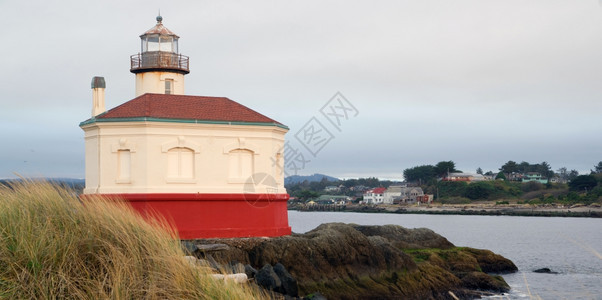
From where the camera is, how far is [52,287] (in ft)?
25.0

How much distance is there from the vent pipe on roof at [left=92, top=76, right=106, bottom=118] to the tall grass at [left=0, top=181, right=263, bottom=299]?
11.3m

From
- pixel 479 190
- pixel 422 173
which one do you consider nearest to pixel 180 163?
pixel 479 190

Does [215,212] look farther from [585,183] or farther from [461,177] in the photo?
[461,177]

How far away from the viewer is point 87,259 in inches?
326

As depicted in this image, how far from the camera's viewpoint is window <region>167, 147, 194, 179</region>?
60.7 feet

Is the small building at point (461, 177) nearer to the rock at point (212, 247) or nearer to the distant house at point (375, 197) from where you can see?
the distant house at point (375, 197)

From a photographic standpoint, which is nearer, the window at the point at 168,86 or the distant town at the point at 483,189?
the window at the point at 168,86

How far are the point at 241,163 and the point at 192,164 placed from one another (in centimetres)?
143

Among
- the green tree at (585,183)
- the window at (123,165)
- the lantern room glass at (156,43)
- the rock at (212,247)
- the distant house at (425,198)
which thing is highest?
the lantern room glass at (156,43)

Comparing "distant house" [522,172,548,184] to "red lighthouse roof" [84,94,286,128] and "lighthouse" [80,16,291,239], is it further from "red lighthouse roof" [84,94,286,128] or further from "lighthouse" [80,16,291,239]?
"lighthouse" [80,16,291,239]

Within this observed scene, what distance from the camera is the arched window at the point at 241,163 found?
1909cm

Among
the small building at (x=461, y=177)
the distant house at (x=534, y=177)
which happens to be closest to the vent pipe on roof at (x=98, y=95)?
the small building at (x=461, y=177)

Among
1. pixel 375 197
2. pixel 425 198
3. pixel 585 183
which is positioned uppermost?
pixel 585 183

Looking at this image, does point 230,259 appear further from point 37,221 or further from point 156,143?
point 37,221
